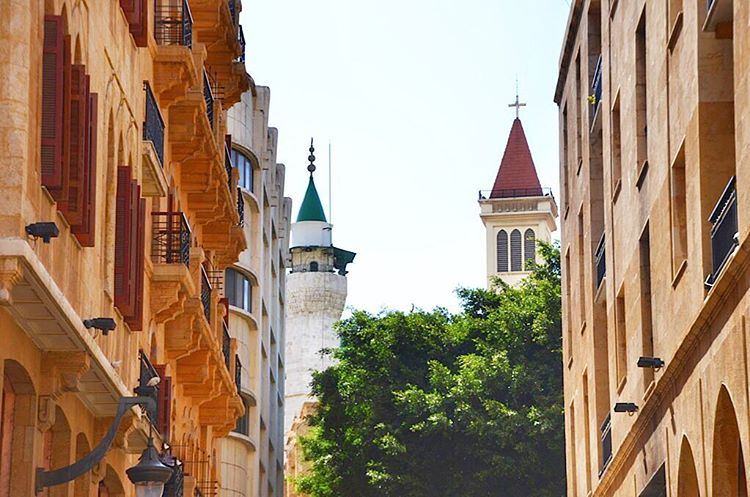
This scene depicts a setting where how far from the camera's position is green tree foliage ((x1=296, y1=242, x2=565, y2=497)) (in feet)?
186

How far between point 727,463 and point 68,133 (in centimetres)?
954

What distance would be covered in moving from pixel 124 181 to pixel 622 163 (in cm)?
1115

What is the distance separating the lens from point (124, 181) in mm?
25156

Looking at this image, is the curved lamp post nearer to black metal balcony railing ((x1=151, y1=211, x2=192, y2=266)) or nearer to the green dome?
black metal balcony railing ((x1=151, y1=211, x2=192, y2=266))

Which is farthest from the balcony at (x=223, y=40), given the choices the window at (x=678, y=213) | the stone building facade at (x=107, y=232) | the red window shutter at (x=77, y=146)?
the red window shutter at (x=77, y=146)

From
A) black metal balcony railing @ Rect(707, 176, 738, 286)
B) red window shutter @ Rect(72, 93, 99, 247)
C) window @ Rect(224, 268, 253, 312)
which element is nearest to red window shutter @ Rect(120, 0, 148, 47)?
red window shutter @ Rect(72, 93, 99, 247)

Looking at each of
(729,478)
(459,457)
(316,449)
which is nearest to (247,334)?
(316,449)

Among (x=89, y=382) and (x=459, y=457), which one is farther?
(x=459, y=457)

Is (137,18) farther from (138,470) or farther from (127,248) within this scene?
(138,470)

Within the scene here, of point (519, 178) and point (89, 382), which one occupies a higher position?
point (519, 178)

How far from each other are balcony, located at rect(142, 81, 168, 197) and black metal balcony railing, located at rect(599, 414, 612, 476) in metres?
10.9

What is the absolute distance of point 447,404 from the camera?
58.2m

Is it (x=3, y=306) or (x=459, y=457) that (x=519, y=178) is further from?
(x=3, y=306)

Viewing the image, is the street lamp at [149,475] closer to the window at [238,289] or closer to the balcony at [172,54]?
the balcony at [172,54]
